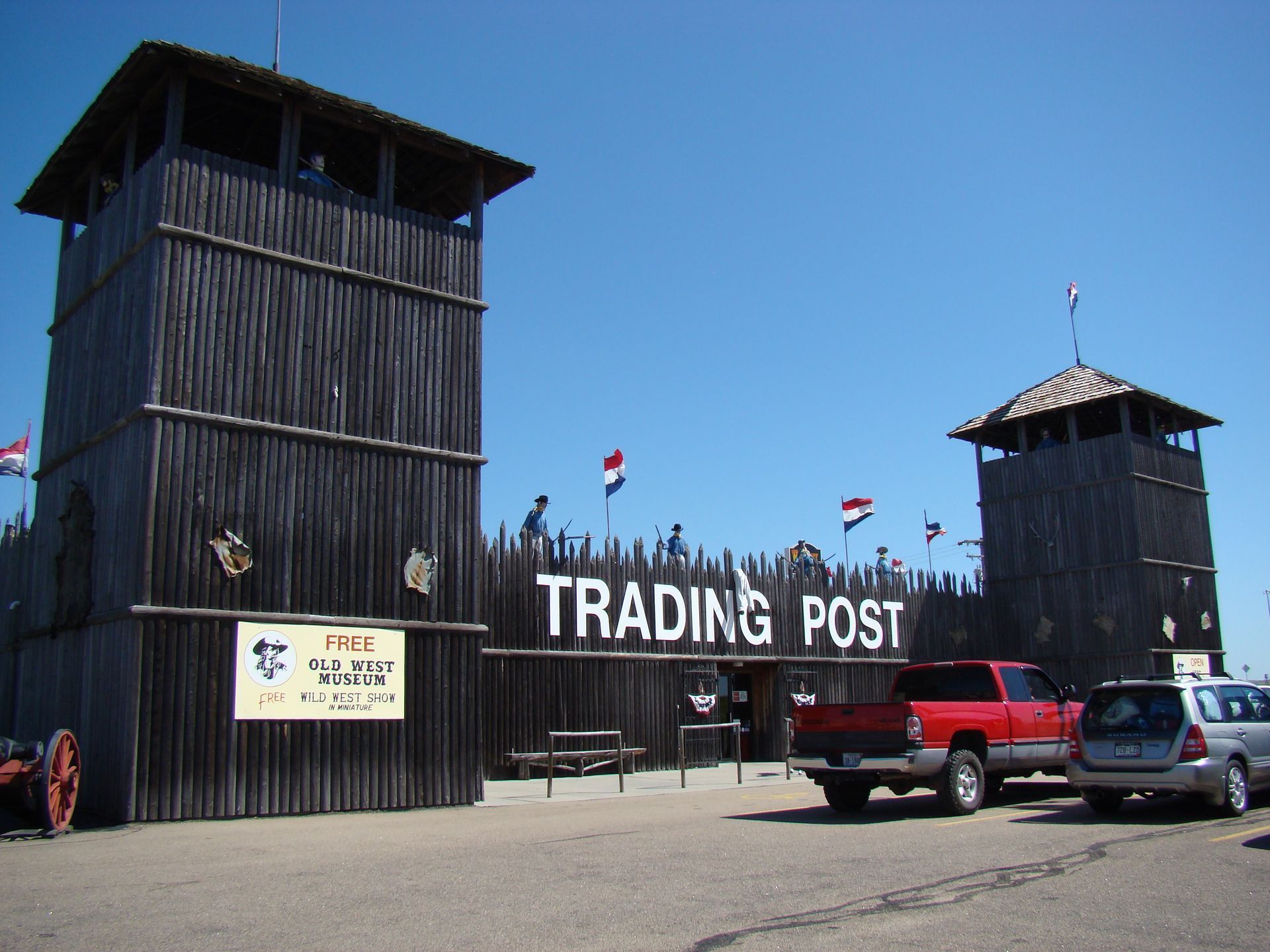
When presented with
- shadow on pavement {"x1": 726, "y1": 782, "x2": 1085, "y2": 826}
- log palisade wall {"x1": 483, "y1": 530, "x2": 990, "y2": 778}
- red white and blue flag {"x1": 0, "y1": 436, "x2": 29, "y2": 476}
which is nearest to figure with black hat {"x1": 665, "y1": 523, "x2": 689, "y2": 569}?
log palisade wall {"x1": 483, "y1": 530, "x2": 990, "y2": 778}

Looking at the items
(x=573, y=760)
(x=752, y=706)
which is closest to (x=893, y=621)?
(x=752, y=706)

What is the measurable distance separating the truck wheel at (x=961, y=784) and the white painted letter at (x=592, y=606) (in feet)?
27.8

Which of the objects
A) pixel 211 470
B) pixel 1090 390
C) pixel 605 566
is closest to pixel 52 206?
pixel 211 470

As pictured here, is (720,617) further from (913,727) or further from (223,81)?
→ (223,81)

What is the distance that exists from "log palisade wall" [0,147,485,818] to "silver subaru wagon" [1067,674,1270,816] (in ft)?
26.7

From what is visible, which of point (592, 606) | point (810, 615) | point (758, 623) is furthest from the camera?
point (810, 615)

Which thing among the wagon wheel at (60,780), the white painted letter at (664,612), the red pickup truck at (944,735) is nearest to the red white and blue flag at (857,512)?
the white painted letter at (664,612)

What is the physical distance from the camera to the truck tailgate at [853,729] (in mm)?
11242

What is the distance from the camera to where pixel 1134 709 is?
452 inches

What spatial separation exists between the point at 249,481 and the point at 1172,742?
11262 millimetres

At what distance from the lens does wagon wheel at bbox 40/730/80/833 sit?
1049 cm

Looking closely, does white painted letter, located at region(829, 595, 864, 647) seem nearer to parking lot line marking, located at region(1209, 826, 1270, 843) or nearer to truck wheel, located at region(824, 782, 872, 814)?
truck wheel, located at region(824, 782, 872, 814)

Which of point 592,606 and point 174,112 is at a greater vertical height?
point 174,112

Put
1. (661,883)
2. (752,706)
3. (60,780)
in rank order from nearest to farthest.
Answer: (661,883), (60,780), (752,706)
